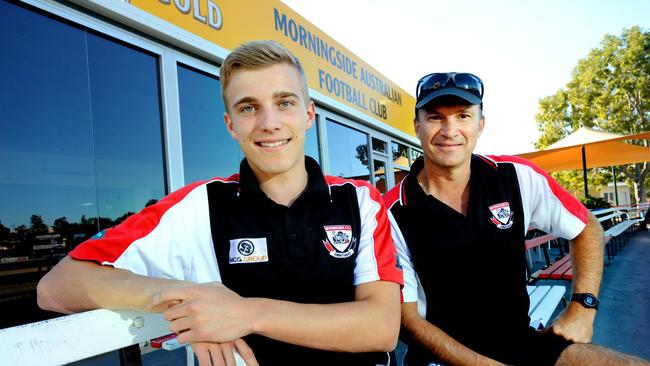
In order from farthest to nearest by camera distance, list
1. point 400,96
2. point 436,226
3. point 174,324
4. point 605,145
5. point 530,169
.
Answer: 1. point 605,145
2. point 400,96
3. point 530,169
4. point 436,226
5. point 174,324

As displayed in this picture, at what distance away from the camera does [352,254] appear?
1.42 m

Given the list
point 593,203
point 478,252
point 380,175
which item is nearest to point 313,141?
point 380,175

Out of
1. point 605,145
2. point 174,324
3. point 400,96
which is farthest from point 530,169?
point 605,145

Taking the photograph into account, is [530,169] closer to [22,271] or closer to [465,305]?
[465,305]

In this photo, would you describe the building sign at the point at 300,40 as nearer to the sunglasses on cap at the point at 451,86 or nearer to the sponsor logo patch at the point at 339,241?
the sunglasses on cap at the point at 451,86

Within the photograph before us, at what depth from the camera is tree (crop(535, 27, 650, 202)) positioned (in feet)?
76.4

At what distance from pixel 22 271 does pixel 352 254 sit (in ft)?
6.25

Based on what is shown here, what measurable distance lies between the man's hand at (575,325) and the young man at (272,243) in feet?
3.19

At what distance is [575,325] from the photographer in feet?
6.12

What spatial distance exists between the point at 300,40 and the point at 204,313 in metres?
3.89

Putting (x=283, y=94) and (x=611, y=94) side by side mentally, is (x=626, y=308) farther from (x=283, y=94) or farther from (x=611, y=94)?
(x=611, y=94)

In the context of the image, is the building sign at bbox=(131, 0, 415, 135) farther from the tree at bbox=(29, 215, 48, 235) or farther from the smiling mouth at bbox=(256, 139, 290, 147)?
the smiling mouth at bbox=(256, 139, 290, 147)

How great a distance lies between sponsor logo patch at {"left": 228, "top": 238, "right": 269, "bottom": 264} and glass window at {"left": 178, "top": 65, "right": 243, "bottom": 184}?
1.83 meters

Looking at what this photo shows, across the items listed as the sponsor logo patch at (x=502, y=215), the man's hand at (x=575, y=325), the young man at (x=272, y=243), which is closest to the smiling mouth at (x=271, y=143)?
the young man at (x=272, y=243)
